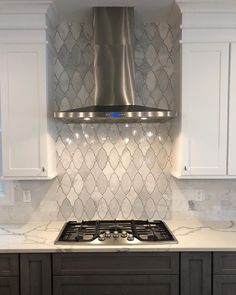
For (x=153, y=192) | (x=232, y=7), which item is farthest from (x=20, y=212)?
(x=232, y=7)

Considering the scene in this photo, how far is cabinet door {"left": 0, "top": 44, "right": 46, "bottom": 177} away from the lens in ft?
7.16

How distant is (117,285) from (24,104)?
149cm

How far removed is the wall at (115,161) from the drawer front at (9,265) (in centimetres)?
62

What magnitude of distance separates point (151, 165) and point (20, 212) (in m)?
1.25

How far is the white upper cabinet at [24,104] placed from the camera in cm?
218

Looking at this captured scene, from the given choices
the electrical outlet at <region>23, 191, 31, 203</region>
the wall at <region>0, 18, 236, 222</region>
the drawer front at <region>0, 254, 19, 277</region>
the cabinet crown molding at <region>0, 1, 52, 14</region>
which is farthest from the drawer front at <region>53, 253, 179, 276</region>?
the cabinet crown molding at <region>0, 1, 52, 14</region>

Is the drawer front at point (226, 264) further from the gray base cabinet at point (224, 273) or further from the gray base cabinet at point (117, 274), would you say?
the gray base cabinet at point (117, 274)

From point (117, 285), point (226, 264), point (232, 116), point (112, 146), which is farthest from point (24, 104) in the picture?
point (226, 264)

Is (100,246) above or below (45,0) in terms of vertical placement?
below

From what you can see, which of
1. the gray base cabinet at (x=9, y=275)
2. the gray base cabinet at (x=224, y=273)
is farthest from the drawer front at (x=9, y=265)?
the gray base cabinet at (x=224, y=273)

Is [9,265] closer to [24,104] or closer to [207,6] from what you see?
[24,104]

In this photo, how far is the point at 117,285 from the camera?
6.40ft

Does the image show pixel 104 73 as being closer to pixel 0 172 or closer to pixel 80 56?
pixel 80 56

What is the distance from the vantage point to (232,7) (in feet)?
7.07
